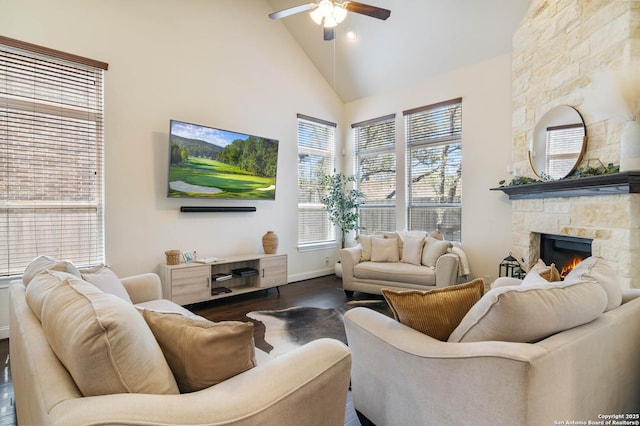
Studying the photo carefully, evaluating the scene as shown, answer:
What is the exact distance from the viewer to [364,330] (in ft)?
5.15

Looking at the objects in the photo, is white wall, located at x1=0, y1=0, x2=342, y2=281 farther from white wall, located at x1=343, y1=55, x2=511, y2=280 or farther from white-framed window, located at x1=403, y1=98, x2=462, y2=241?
white wall, located at x1=343, y1=55, x2=511, y2=280

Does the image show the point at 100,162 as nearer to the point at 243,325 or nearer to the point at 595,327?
the point at 243,325

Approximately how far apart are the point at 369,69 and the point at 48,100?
411 cm

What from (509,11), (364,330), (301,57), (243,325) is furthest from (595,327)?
(301,57)

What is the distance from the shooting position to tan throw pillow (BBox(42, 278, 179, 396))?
85 cm

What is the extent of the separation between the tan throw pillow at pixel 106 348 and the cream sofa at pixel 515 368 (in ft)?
2.97

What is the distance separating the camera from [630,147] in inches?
98.7

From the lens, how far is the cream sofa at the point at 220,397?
0.78 meters

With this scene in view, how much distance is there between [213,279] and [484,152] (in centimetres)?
385

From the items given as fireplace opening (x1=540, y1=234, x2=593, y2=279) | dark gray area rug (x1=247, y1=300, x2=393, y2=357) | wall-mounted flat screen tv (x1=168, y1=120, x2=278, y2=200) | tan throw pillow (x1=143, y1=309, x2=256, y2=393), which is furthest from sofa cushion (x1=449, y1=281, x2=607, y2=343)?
wall-mounted flat screen tv (x1=168, y1=120, x2=278, y2=200)

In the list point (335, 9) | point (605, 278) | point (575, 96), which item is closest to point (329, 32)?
point (335, 9)

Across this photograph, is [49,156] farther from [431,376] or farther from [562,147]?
[562,147]

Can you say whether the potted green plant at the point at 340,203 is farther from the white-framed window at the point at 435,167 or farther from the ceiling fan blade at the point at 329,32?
the ceiling fan blade at the point at 329,32

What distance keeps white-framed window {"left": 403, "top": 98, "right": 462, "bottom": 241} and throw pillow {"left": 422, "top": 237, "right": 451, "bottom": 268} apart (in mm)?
609
